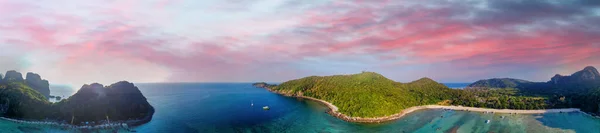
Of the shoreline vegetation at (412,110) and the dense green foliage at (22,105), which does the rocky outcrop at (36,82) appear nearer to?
the dense green foliage at (22,105)

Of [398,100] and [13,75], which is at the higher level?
[13,75]

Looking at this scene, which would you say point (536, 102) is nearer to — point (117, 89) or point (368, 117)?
point (368, 117)

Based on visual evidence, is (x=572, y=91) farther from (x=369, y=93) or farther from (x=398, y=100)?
(x=369, y=93)

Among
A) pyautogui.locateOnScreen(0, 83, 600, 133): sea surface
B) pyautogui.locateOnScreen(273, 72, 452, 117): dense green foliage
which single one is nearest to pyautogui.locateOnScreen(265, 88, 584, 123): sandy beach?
pyautogui.locateOnScreen(273, 72, 452, 117): dense green foliage

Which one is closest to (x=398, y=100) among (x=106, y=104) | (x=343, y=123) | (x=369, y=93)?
(x=369, y=93)

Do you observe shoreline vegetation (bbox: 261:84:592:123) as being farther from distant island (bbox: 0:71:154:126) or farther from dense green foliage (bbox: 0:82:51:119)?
dense green foliage (bbox: 0:82:51:119)

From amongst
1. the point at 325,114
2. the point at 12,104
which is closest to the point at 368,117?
the point at 325,114
